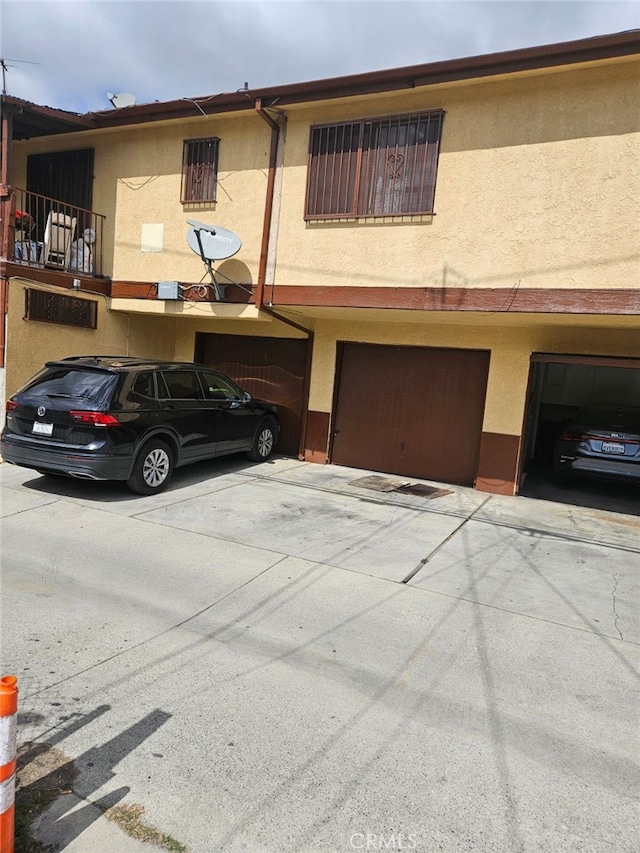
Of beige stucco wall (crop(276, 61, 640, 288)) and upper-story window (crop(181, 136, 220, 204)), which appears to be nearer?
beige stucco wall (crop(276, 61, 640, 288))

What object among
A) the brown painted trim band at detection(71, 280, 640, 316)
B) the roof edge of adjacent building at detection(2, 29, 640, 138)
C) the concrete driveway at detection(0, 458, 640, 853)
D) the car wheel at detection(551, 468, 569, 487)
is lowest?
the concrete driveway at detection(0, 458, 640, 853)

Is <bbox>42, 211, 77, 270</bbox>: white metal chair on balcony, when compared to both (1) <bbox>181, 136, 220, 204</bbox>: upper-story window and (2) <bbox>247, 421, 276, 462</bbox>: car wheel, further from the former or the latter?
(2) <bbox>247, 421, 276, 462</bbox>: car wheel

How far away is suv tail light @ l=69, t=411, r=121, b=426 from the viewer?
618cm

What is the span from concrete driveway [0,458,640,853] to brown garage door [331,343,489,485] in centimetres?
286

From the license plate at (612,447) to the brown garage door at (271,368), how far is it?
4.89 metres

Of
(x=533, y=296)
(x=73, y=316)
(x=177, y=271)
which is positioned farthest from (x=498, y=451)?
(x=73, y=316)

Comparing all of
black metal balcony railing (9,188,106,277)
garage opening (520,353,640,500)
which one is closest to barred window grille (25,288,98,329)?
black metal balcony railing (9,188,106,277)

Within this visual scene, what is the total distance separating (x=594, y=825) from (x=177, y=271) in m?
8.78

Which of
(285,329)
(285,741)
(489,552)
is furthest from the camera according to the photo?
(285,329)

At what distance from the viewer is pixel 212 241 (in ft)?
27.7

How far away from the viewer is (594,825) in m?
2.31

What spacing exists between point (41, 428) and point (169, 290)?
139 inches

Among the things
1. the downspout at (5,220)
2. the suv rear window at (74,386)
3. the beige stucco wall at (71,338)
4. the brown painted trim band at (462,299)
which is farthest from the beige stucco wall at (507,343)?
the downspout at (5,220)

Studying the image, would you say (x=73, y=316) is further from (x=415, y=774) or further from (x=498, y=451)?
(x=415, y=774)
